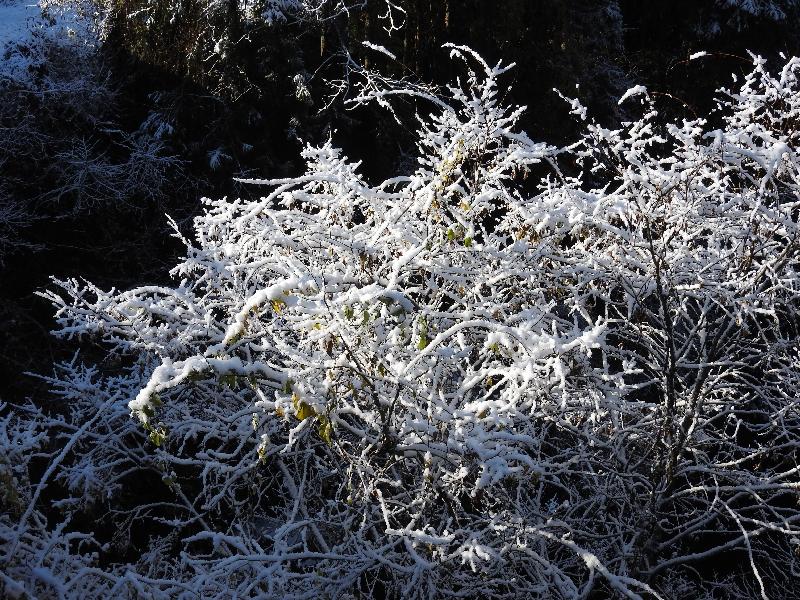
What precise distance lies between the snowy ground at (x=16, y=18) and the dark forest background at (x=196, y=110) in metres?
1.03

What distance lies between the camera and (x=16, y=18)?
10.8 meters

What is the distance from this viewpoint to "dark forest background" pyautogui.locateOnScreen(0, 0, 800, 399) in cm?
892

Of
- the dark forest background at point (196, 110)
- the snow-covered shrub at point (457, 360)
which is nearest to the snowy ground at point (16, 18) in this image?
the dark forest background at point (196, 110)

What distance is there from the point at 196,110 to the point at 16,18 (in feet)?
13.6

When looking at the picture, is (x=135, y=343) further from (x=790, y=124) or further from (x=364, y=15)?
(x=364, y=15)

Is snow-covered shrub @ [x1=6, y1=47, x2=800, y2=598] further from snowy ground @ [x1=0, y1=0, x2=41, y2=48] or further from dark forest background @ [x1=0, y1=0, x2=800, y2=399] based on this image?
snowy ground @ [x1=0, y1=0, x2=41, y2=48]

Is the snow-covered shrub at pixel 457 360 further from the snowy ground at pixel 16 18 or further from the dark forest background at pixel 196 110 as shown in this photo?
the snowy ground at pixel 16 18

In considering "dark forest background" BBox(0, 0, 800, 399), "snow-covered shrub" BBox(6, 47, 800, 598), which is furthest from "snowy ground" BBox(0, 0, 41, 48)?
"snow-covered shrub" BBox(6, 47, 800, 598)

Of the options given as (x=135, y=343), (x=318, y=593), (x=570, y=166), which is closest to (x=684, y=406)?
(x=318, y=593)

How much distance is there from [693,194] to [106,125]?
8.43 m

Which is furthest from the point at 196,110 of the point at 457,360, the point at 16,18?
the point at 457,360

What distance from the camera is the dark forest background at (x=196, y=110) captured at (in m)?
8.92

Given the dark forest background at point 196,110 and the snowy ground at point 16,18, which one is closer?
the dark forest background at point 196,110

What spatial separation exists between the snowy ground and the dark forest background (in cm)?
103
